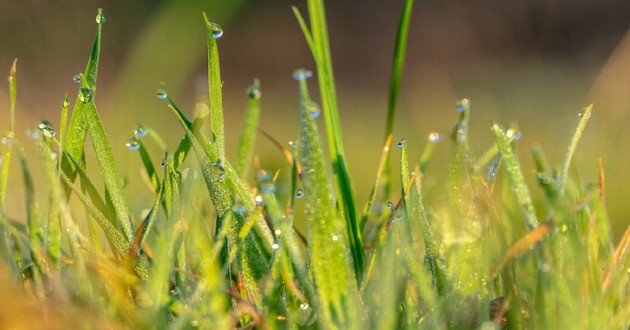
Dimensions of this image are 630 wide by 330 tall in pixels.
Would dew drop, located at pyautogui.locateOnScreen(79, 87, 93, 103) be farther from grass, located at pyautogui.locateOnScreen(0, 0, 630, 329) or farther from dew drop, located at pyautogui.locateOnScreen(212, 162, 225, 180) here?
dew drop, located at pyautogui.locateOnScreen(212, 162, 225, 180)

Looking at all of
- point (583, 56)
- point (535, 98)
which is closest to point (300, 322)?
point (535, 98)

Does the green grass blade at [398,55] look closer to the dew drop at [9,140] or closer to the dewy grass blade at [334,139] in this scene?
the dewy grass blade at [334,139]

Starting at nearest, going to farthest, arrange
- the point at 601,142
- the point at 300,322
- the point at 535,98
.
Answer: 1. the point at 300,322
2. the point at 601,142
3. the point at 535,98

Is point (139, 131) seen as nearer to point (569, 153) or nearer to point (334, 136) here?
point (334, 136)

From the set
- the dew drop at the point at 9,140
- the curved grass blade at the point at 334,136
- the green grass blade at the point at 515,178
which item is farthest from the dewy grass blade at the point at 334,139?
the dew drop at the point at 9,140

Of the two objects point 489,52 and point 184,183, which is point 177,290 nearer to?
point 184,183

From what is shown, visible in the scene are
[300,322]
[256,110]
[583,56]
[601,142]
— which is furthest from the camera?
[583,56]

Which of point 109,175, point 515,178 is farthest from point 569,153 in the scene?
point 109,175
